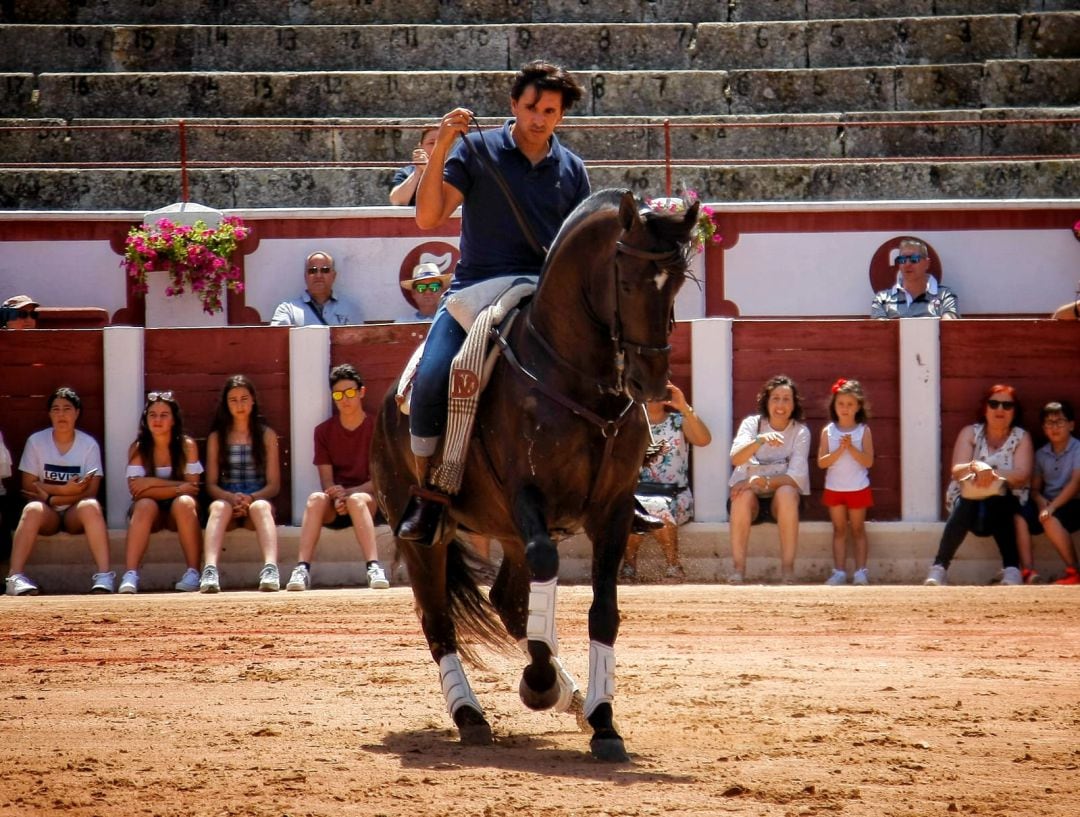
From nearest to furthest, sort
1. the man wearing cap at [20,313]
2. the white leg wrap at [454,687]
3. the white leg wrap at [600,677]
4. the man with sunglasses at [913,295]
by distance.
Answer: the white leg wrap at [600,677] < the white leg wrap at [454,687] < the man wearing cap at [20,313] < the man with sunglasses at [913,295]

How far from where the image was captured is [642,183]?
44.3 feet

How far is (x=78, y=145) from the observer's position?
→ 14.6m

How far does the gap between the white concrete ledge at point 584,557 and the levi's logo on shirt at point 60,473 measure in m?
0.36

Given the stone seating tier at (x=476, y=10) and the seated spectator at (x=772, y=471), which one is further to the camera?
the stone seating tier at (x=476, y=10)

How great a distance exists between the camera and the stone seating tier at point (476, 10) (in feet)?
52.1

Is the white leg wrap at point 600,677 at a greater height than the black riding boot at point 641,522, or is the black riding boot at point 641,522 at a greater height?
the black riding boot at point 641,522

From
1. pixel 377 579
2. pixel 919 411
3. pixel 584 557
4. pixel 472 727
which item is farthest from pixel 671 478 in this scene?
pixel 472 727

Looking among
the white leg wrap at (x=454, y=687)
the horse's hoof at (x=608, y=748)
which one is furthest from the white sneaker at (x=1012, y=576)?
the horse's hoof at (x=608, y=748)

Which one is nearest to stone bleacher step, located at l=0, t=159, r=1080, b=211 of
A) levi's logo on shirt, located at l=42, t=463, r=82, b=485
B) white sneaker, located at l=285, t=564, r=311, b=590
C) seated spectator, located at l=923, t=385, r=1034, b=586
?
seated spectator, located at l=923, t=385, r=1034, b=586

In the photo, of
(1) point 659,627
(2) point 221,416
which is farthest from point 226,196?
(1) point 659,627

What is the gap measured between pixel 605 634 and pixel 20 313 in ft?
25.0

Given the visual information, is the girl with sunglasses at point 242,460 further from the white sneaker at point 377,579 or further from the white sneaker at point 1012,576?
the white sneaker at point 1012,576

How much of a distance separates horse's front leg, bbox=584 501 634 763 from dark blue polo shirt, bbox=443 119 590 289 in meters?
1.05

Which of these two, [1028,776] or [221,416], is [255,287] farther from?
[1028,776]
